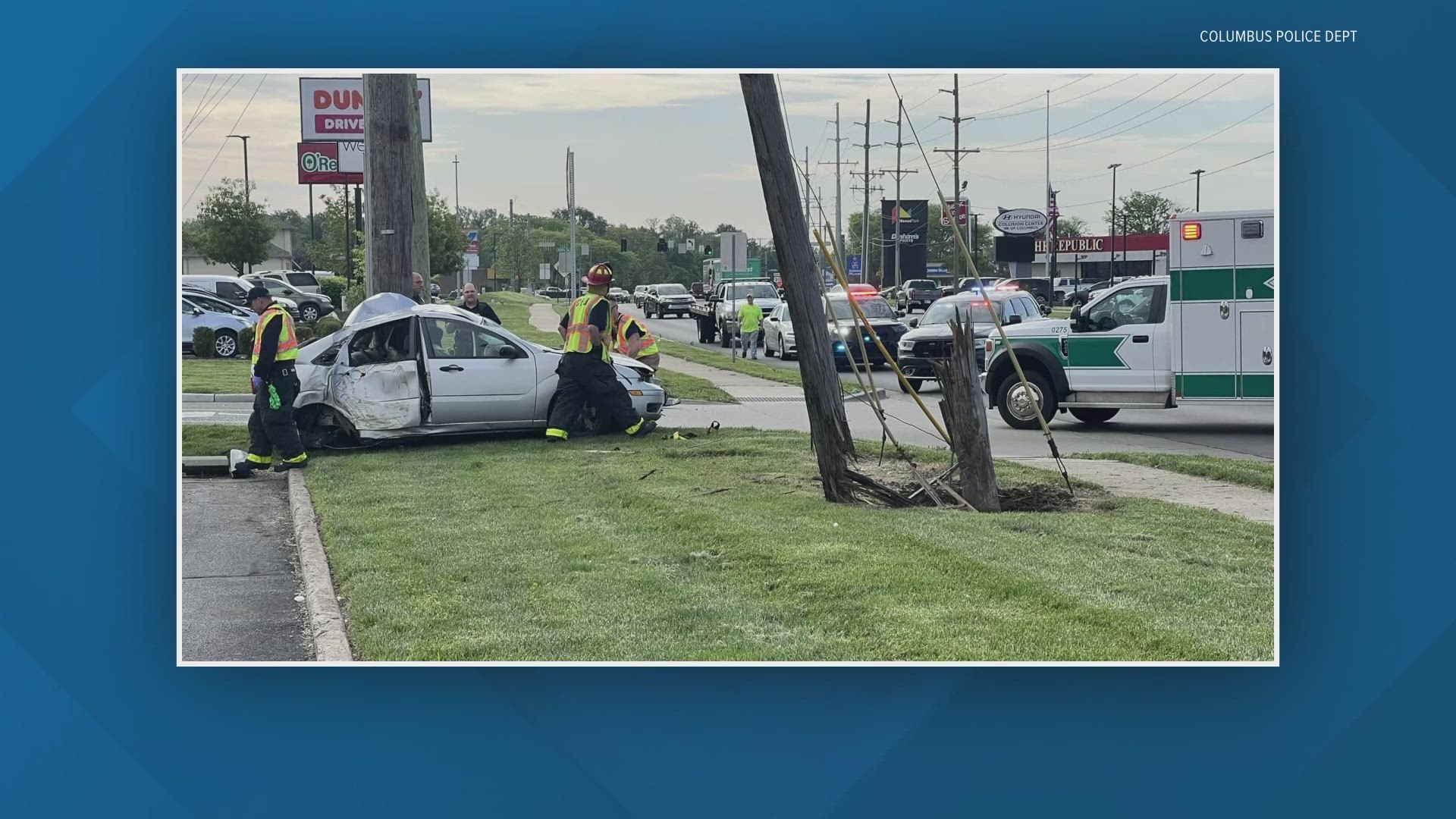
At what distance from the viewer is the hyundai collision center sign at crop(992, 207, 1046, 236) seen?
303 inches

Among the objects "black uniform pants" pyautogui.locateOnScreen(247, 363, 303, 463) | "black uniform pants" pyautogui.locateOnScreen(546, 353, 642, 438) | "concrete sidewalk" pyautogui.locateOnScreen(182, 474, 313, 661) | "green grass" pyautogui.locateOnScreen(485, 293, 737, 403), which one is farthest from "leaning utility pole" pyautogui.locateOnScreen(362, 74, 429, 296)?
"concrete sidewalk" pyautogui.locateOnScreen(182, 474, 313, 661)

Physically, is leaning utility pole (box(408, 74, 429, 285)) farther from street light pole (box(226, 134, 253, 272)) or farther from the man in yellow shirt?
the man in yellow shirt

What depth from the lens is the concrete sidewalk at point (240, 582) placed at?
6.34 meters

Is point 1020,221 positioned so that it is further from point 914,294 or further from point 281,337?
point 914,294

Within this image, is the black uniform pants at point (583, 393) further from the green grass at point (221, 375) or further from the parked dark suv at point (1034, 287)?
the parked dark suv at point (1034, 287)

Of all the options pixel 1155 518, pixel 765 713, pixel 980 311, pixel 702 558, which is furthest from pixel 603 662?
pixel 980 311

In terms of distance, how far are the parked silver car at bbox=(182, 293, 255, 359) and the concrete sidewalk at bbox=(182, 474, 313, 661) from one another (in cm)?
97

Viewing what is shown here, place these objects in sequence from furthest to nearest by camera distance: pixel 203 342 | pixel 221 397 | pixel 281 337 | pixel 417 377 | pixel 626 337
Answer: pixel 626 337, pixel 417 377, pixel 221 397, pixel 281 337, pixel 203 342

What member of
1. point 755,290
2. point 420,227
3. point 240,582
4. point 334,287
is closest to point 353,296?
point 334,287

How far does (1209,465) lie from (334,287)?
12497 millimetres

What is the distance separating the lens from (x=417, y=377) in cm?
1276

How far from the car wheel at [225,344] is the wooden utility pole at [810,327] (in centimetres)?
533

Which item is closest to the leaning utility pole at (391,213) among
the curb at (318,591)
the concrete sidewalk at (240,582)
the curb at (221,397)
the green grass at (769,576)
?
the curb at (221,397)
